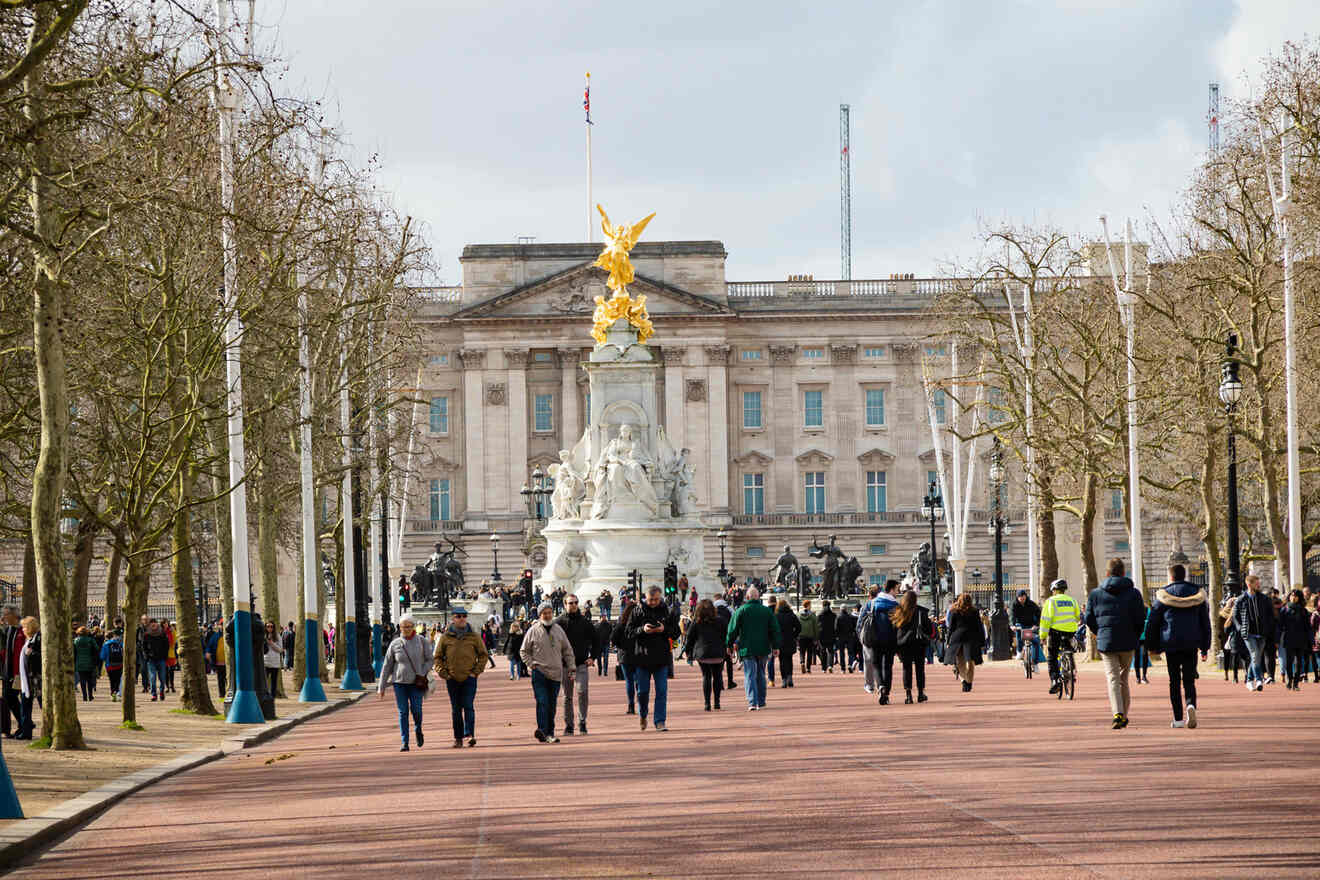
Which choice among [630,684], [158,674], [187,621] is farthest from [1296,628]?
[158,674]

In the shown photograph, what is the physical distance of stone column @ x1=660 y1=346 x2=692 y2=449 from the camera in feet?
357

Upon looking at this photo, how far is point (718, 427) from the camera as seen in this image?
109438 mm

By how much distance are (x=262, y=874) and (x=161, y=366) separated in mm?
22339

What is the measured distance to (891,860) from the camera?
36.7 feet

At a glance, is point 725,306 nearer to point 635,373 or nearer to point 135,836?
point 635,373

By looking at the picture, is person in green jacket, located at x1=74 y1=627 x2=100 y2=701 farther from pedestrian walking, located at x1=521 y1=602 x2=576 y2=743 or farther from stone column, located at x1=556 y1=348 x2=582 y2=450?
stone column, located at x1=556 y1=348 x2=582 y2=450

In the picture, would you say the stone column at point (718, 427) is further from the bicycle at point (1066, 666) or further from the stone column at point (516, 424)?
the bicycle at point (1066, 666)

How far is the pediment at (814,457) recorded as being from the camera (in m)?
111

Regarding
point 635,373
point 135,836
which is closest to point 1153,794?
point 135,836

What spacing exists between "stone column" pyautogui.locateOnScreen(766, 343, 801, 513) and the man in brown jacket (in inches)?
3511

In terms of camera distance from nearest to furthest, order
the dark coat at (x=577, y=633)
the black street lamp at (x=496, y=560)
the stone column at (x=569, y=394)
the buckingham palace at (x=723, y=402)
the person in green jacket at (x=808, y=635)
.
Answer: the dark coat at (x=577, y=633) → the person in green jacket at (x=808, y=635) → the black street lamp at (x=496, y=560) → the buckingham palace at (x=723, y=402) → the stone column at (x=569, y=394)

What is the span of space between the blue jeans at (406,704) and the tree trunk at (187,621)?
8.75 meters

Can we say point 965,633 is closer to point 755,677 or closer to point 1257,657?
point 1257,657

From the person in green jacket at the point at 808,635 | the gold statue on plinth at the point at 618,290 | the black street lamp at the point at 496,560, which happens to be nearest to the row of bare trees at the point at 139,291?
the person in green jacket at the point at 808,635
